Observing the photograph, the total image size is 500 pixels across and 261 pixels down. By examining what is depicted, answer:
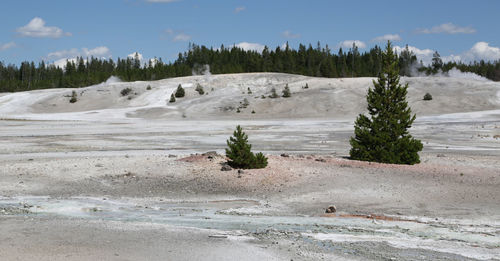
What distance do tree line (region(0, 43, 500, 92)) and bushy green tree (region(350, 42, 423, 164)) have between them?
101 m

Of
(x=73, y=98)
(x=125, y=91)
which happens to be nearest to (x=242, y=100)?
(x=125, y=91)

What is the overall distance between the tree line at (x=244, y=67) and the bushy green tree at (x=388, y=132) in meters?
101

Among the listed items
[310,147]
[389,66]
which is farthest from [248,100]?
[389,66]

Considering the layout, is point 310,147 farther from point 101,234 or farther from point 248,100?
point 248,100

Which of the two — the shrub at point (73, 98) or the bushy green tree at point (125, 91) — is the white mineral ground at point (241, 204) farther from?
the bushy green tree at point (125, 91)

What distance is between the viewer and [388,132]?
20.7 meters

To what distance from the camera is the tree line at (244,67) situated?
130 m

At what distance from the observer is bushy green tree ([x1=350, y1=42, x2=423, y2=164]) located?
65.8 ft

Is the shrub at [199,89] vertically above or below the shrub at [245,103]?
above

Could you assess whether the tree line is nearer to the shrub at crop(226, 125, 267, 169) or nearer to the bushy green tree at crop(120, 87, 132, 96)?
the bushy green tree at crop(120, 87, 132, 96)

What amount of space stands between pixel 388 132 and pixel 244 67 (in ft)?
378

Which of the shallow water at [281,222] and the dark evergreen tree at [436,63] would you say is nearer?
the shallow water at [281,222]

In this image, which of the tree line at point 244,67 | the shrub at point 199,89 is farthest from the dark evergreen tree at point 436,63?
the shrub at point 199,89

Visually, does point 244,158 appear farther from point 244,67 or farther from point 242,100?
point 244,67
